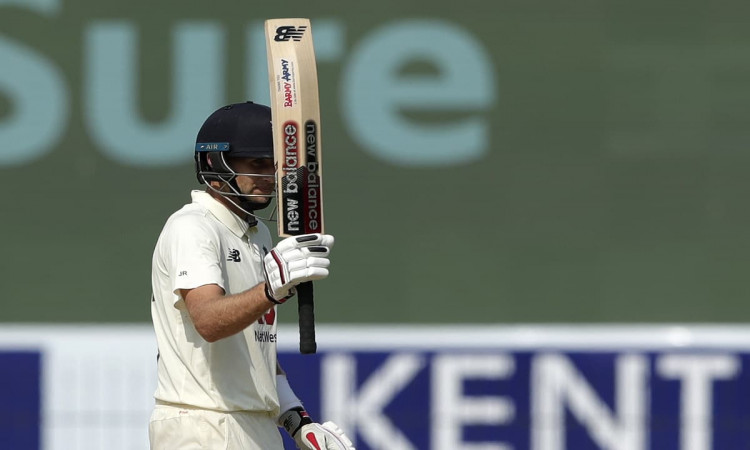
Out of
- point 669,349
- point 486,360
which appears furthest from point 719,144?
point 486,360

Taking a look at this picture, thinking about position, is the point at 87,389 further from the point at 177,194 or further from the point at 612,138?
the point at 612,138

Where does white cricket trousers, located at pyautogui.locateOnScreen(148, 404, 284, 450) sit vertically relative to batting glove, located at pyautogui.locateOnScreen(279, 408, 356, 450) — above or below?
above

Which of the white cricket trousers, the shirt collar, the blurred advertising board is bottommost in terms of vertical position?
the blurred advertising board

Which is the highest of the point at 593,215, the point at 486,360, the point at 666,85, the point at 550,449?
the point at 666,85

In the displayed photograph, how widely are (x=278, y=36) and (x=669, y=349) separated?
3242 millimetres

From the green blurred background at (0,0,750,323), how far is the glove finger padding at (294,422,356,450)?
2.73m

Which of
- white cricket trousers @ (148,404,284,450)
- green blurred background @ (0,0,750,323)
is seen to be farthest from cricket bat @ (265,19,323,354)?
green blurred background @ (0,0,750,323)

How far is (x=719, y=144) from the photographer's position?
6.36m

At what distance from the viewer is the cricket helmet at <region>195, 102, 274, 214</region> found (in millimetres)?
3400

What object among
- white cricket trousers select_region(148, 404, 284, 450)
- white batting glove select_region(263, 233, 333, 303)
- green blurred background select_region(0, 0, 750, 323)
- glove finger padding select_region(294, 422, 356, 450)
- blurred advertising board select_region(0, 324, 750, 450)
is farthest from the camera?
green blurred background select_region(0, 0, 750, 323)

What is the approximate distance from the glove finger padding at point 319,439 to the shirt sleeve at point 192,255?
0.53 meters

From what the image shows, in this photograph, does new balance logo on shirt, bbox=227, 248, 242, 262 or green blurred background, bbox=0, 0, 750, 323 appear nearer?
new balance logo on shirt, bbox=227, 248, 242, 262

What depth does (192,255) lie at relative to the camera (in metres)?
3.17

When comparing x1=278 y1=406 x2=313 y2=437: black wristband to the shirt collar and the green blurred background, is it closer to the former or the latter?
the shirt collar
